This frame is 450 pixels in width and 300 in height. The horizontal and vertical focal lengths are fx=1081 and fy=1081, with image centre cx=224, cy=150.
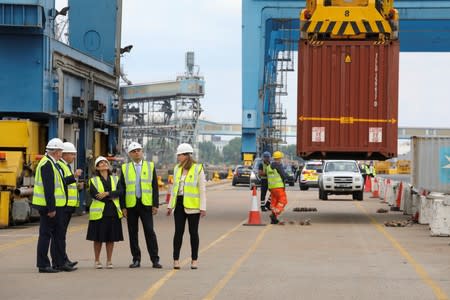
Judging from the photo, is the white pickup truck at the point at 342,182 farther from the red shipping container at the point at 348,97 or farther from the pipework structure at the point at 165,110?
the pipework structure at the point at 165,110

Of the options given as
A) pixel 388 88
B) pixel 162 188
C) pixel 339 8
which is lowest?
pixel 162 188

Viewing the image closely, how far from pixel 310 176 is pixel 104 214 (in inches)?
1642

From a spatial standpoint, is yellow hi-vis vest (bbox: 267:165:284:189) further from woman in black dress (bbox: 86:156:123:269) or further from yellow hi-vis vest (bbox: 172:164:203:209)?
yellow hi-vis vest (bbox: 172:164:203:209)

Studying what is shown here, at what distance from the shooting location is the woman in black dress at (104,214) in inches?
585

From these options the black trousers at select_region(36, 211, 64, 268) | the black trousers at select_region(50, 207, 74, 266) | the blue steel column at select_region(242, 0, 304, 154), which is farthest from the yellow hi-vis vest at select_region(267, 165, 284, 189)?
the blue steel column at select_region(242, 0, 304, 154)

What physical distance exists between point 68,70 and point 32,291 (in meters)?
15.3

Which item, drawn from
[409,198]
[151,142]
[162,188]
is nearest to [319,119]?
[409,198]

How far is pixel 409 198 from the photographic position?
100 feet

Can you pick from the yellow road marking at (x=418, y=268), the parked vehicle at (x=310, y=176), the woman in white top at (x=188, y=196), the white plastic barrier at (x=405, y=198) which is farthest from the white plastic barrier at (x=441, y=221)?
the parked vehicle at (x=310, y=176)

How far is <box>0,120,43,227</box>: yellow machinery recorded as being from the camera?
23.2 metres

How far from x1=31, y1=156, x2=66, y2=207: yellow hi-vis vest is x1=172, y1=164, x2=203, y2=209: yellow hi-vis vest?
1.56 m

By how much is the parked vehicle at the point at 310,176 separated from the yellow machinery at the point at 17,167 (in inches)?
1230

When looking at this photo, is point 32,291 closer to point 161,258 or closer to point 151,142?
point 161,258

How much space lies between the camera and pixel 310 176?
2212 inches
